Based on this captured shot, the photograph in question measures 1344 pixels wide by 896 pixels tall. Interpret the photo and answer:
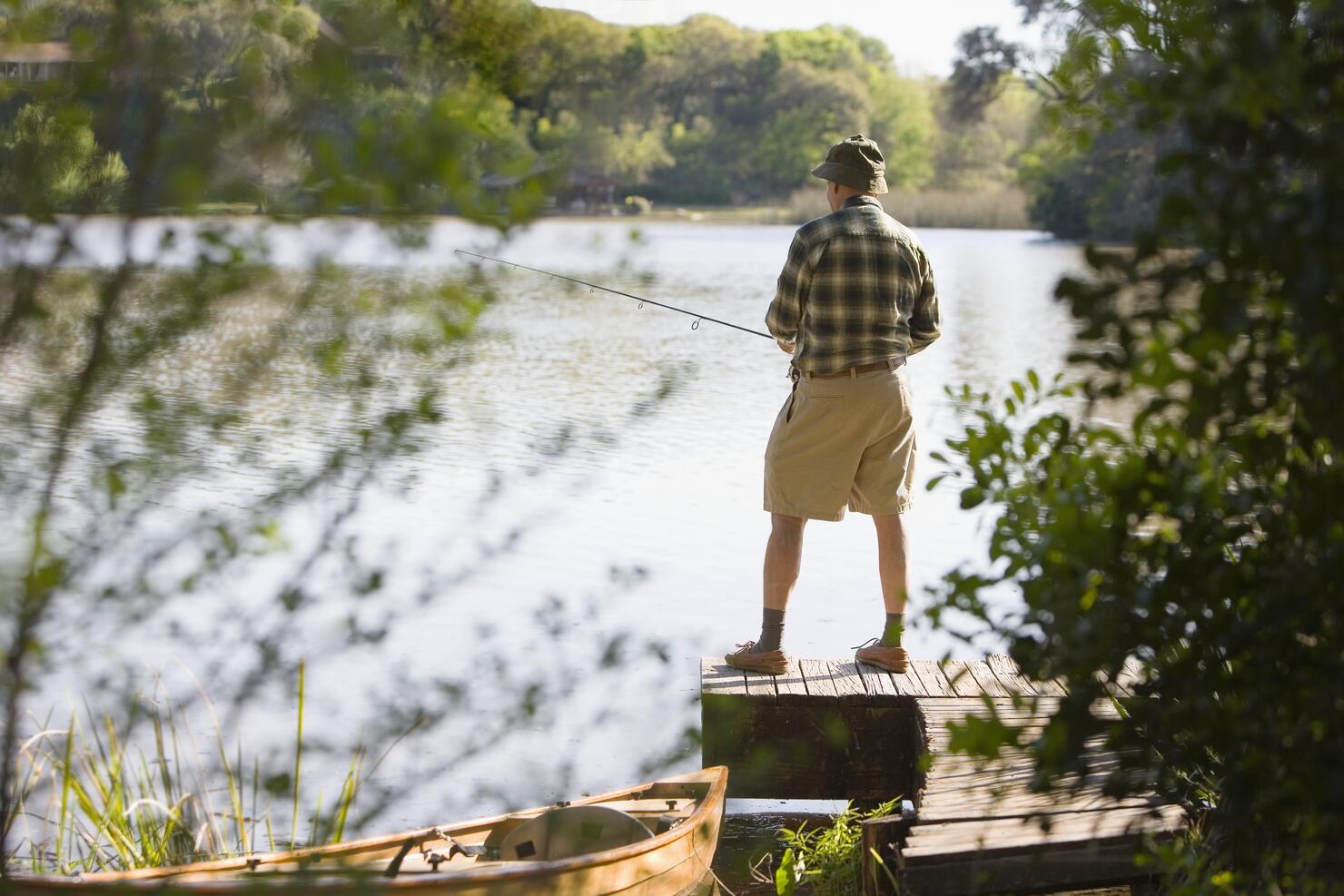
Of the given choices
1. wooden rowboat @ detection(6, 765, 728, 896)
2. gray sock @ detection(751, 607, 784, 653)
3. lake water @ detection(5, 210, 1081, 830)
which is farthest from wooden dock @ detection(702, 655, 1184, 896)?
lake water @ detection(5, 210, 1081, 830)

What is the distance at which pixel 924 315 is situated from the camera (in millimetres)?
5102

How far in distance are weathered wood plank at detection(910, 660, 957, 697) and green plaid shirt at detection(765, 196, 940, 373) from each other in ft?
3.35

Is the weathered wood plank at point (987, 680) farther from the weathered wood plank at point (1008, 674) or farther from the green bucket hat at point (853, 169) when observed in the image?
the green bucket hat at point (853, 169)

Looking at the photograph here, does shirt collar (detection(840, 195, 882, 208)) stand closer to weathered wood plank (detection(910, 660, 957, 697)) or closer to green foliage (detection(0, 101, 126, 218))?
weathered wood plank (detection(910, 660, 957, 697))

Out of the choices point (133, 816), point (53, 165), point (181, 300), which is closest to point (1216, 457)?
point (181, 300)

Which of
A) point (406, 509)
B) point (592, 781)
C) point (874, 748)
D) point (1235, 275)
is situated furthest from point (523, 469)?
point (406, 509)

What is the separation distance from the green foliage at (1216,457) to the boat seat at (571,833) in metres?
1.75

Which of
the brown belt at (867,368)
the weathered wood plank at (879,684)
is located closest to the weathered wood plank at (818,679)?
the weathered wood plank at (879,684)

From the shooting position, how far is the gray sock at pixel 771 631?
5016 mm

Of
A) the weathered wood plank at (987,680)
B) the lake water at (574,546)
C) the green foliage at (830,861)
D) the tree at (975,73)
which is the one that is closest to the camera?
the lake water at (574,546)

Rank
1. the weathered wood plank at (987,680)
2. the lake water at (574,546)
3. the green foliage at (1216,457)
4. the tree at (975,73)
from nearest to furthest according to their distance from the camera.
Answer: the green foliage at (1216,457) < the lake water at (574,546) < the weathered wood plank at (987,680) < the tree at (975,73)

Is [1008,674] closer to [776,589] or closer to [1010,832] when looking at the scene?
[776,589]

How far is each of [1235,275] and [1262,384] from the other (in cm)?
15

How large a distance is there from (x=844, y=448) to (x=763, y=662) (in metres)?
0.74
